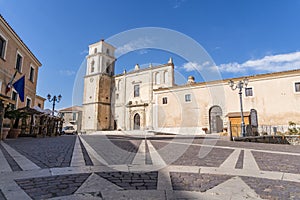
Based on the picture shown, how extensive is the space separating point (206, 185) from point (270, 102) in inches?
805

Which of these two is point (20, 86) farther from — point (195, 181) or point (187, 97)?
point (187, 97)

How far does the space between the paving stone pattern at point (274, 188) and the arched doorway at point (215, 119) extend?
1998 centimetres

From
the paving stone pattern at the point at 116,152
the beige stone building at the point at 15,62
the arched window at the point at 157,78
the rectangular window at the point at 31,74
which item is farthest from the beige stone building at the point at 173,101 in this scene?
the rectangular window at the point at 31,74

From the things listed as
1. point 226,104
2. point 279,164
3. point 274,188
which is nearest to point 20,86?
point 279,164

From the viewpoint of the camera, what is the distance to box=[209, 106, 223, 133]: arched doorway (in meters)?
21.6

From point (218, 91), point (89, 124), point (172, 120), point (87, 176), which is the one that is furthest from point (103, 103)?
point (87, 176)

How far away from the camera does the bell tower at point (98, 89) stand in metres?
32.3

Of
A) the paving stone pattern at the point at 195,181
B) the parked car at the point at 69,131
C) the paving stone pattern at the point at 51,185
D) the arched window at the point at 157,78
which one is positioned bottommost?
the paving stone pattern at the point at 195,181

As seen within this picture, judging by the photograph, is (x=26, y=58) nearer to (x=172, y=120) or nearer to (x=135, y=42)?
(x=135, y=42)

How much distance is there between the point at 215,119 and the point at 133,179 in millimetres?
21021

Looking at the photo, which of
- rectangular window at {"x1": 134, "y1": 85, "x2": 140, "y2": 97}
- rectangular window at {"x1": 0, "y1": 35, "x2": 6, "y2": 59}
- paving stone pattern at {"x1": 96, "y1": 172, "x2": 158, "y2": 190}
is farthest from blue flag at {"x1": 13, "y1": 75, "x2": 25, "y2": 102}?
rectangular window at {"x1": 134, "y1": 85, "x2": 140, "y2": 97}

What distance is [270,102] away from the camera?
1930cm

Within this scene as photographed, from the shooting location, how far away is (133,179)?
237cm

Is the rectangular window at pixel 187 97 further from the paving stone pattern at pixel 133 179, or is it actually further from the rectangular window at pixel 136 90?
the paving stone pattern at pixel 133 179
